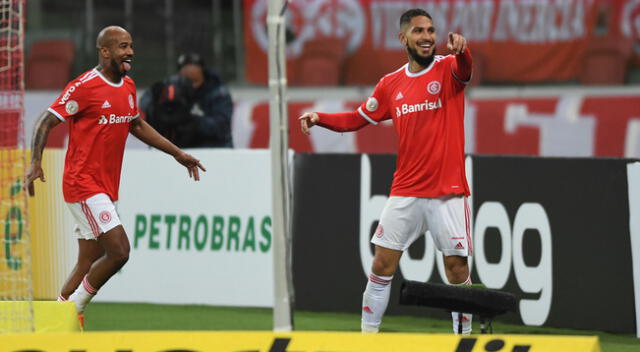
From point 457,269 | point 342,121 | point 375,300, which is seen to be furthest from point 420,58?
point 375,300

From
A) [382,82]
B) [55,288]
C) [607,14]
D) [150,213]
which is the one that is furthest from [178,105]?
[607,14]

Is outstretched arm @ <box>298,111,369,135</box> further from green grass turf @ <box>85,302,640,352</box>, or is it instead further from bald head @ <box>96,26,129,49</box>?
green grass turf @ <box>85,302,640,352</box>

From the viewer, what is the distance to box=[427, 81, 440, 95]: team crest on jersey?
7.38 m

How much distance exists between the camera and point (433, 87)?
7.38 m

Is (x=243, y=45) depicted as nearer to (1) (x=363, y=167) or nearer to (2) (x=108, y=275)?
(1) (x=363, y=167)

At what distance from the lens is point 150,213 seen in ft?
35.4

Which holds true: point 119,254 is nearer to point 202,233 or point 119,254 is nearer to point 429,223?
point 429,223

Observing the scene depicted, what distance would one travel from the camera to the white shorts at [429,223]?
7.42 meters

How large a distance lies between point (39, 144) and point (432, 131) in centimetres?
242

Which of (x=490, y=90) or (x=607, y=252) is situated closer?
(x=607, y=252)

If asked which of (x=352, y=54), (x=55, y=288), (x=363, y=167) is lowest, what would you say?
(x=55, y=288)

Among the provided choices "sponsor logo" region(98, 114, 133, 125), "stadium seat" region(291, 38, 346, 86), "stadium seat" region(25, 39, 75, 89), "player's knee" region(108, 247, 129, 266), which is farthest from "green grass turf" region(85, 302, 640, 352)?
"stadium seat" region(25, 39, 75, 89)

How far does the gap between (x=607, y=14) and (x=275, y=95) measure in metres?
11.1

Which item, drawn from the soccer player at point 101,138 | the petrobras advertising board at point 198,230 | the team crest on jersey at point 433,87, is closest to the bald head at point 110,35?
the soccer player at point 101,138
